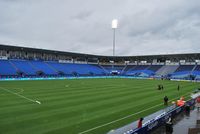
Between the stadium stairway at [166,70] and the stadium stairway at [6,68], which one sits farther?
the stadium stairway at [166,70]

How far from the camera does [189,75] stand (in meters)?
81.2

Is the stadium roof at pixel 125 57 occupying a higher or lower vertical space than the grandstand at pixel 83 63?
higher

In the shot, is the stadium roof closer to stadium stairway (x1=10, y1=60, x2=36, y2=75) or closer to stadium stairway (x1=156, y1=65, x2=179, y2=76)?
stadium stairway (x1=156, y1=65, x2=179, y2=76)

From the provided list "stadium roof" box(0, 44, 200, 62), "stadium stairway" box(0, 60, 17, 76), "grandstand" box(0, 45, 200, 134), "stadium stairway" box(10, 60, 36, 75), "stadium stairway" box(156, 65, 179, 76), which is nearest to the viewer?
"grandstand" box(0, 45, 200, 134)

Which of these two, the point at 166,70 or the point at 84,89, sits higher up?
the point at 166,70

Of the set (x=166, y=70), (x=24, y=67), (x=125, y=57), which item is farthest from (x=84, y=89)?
(x=125, y=57)

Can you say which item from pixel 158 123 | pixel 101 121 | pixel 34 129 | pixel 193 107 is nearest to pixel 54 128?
pixel 34 129

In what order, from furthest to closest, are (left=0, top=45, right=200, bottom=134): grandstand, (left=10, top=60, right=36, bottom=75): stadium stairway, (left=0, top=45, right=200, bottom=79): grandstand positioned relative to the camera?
(left=0, top=45, right=200, bottom=79): grandstand → (left=10, top=60, right=36, bottom=75): stadium stairway → (left=0, top=45, right=200, bottom=134): grandstand

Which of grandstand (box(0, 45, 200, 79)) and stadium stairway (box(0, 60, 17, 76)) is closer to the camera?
stadium stairway (box(0, 60, 17, 76))

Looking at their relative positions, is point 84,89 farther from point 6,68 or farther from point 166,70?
point 166,70

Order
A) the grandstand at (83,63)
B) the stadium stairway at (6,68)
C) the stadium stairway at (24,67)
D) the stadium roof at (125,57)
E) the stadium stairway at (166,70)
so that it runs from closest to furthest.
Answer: the stadium stairway at (6,68)
the stadium stairway at (24,67)
the grandstand at (83,63)
the stadium roof at (125,57)
the stadium stairway at (166,70)

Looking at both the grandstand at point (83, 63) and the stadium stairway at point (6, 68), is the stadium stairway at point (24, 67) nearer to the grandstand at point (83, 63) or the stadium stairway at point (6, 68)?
the grandstand at point (83, 63)

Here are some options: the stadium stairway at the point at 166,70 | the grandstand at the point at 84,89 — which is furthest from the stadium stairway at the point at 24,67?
the stadium stairway at the point at 166,70

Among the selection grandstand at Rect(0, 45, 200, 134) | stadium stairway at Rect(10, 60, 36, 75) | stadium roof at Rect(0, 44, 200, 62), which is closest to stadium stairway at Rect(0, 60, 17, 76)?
grandstand at Rect(0, 45, 200, 134)
